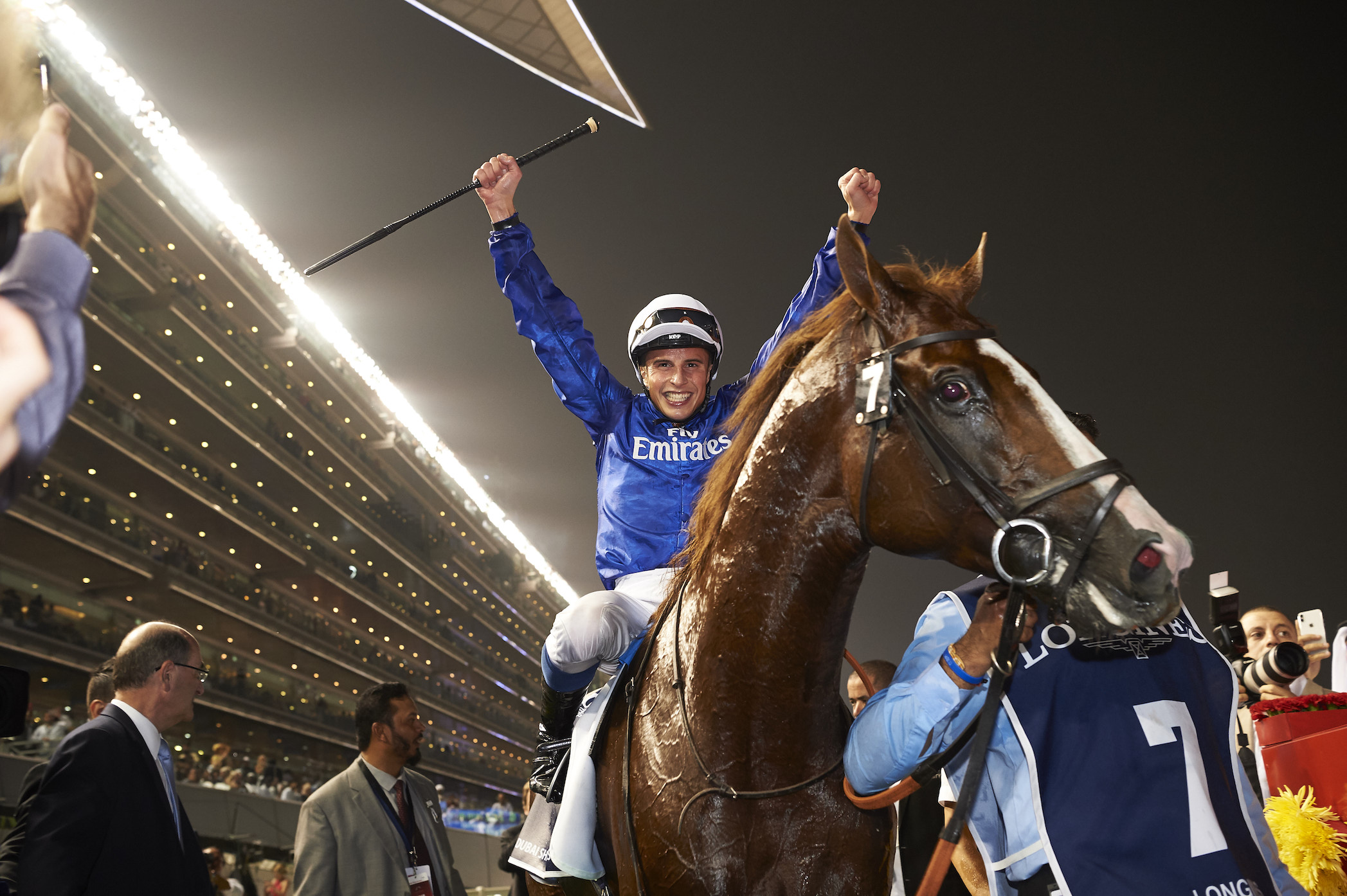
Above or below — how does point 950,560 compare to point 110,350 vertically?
A: below

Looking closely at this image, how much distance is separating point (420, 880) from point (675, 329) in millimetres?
3188

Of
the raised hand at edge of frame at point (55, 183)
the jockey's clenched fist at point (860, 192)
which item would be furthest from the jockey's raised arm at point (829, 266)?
the raised hand at edge of frame at point (55, 183)

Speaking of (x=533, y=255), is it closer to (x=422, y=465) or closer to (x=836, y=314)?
(x=836, y=314)

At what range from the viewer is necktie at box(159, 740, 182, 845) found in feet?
10.3

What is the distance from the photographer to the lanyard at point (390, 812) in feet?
14.8

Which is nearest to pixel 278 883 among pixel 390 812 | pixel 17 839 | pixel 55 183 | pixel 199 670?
pixel 390 812

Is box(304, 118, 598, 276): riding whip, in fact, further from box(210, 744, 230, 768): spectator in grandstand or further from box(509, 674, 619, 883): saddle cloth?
box(210, 744, 230, 768): spectator in grandstand

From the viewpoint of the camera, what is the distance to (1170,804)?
169 centimetres

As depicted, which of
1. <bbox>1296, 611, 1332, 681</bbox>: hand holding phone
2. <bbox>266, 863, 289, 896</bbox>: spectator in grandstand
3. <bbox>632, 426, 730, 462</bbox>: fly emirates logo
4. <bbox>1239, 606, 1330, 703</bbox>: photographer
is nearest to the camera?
<bbox>632, 426, 730, 462</bbox>: fly emirates logo

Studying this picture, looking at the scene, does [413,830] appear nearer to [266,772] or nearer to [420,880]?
[420,880]

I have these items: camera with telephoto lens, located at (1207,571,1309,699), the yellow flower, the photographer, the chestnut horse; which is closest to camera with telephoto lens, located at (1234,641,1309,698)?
camera with telephoto lens, located at (1207,571,1309,699)

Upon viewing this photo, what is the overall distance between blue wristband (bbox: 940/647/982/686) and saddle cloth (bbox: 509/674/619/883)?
2.94ft

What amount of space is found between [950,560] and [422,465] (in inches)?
1980

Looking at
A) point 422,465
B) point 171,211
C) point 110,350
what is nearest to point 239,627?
point 110,350
